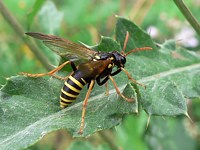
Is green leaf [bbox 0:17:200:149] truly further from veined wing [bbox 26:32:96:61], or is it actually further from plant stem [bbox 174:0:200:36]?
plant stem [bbox 174:0:200:36]

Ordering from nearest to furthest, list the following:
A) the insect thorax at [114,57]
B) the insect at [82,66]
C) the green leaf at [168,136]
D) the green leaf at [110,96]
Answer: the green leaf at [110,96]
the insect at [82,66]
the insect thorax at [114,57]
the green leaf at [168,136]

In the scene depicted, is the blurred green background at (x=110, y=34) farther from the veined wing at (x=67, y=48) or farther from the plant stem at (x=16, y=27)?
the veined wing at (x=67, y=48)

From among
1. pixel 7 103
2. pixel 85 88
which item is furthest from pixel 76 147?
pixel 7 103

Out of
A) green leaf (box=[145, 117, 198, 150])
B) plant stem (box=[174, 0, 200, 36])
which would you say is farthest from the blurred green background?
plant stem (box=[174, 0, 200, 36])

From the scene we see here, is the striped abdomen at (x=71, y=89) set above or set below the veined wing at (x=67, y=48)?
below

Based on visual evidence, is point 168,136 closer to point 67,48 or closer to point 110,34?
point 110,34

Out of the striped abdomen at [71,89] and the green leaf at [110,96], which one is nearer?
the green leaf at [110,96]

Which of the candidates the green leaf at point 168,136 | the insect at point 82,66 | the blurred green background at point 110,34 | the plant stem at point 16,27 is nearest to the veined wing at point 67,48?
the insect at point 82,66

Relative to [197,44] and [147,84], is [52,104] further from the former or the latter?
[197,44]
